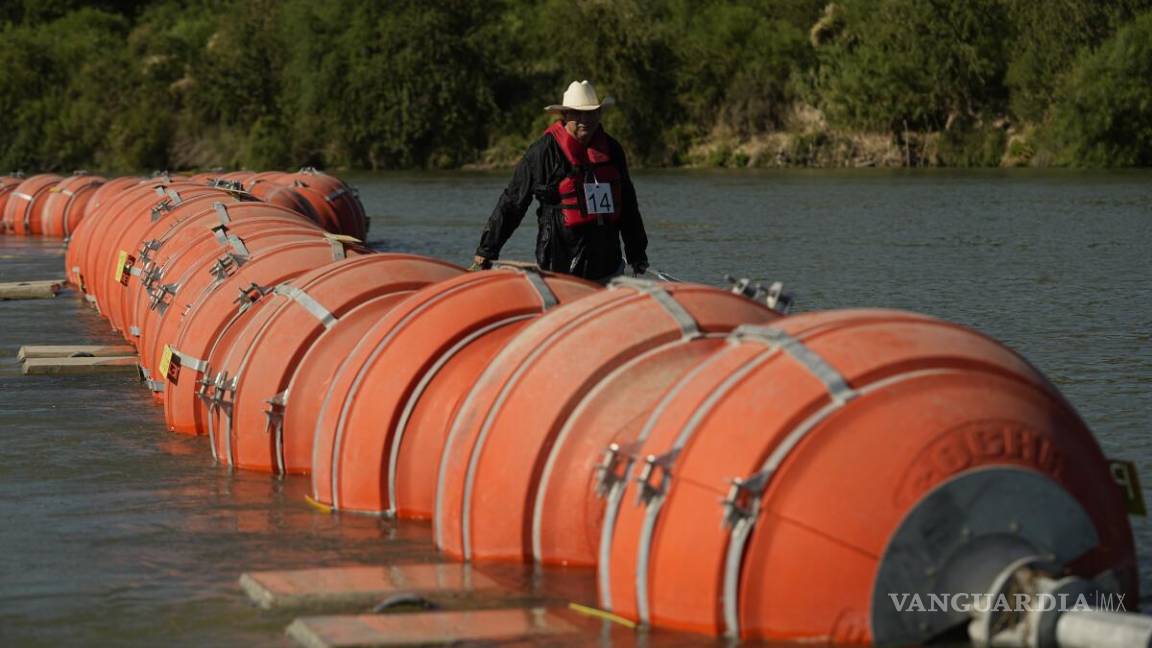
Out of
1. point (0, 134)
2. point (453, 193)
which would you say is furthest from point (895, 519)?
point (0, 134)

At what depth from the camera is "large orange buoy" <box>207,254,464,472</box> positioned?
10578mm

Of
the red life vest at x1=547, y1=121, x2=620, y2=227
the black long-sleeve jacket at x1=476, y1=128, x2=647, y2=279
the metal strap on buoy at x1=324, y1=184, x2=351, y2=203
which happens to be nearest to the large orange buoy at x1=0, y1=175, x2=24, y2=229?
the metal strap on buoy at x1=324, y1=184, x2=351, y2=203

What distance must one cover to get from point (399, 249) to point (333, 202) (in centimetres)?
245

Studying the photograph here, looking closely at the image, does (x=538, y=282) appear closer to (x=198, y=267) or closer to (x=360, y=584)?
(x=360, y=584)

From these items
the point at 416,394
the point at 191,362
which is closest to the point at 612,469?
the point at 416,394

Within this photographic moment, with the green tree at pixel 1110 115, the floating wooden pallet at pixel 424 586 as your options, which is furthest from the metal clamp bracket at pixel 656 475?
the green tree at pixel 1110 115

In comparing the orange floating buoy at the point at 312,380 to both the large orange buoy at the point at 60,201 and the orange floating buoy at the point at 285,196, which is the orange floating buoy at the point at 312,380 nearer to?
the orange floating buoy at the point at 285,196

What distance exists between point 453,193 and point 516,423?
50584 mm

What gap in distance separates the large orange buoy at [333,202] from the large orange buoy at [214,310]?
51.9 ft

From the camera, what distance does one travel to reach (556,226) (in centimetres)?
1168

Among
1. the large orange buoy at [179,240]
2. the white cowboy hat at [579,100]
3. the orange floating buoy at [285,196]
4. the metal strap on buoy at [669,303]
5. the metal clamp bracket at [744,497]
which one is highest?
the white cowboy hat at [579,100]

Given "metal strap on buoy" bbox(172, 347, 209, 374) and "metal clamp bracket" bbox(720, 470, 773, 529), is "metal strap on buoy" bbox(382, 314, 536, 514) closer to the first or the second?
"metal strap on buoy" bbox(172, 347, 209, 374)

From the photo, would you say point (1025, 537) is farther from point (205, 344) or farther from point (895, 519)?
point (205, 344)

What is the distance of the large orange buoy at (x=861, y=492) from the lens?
650 cm
